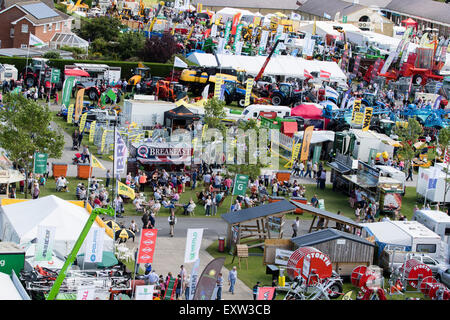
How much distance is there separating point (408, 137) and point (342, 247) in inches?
580

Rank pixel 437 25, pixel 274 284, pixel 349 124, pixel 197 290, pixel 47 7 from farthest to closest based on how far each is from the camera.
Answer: pixel 437 25 → pixel 47 7 → pixel 349 124 → pixel 274 284 → pixel 197 290

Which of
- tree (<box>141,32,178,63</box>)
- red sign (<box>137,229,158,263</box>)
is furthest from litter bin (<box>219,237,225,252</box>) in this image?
tree (<box>141,32,178,63</box>)

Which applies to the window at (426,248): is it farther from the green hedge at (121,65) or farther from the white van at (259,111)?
the green hedge at (121,65)

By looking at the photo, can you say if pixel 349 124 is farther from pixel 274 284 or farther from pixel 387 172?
pixel 274 284

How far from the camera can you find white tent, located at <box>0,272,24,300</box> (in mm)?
14266

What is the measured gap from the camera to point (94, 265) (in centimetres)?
1817

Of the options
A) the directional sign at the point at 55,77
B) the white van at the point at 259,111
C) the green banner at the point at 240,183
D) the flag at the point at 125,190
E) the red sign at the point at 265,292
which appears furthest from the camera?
the directional sign at the point at 55,77

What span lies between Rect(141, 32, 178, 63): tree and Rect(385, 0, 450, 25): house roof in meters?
38.8

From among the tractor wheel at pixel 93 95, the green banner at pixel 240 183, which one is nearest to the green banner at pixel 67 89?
the tractor wheel at pixel 93 95

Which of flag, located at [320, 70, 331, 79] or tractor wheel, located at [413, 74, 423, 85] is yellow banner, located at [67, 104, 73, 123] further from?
tractor wheel, located at [413, 74, 423, 85]

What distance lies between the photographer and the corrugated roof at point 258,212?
2261 cm

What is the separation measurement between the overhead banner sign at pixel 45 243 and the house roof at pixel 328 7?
217 ft
